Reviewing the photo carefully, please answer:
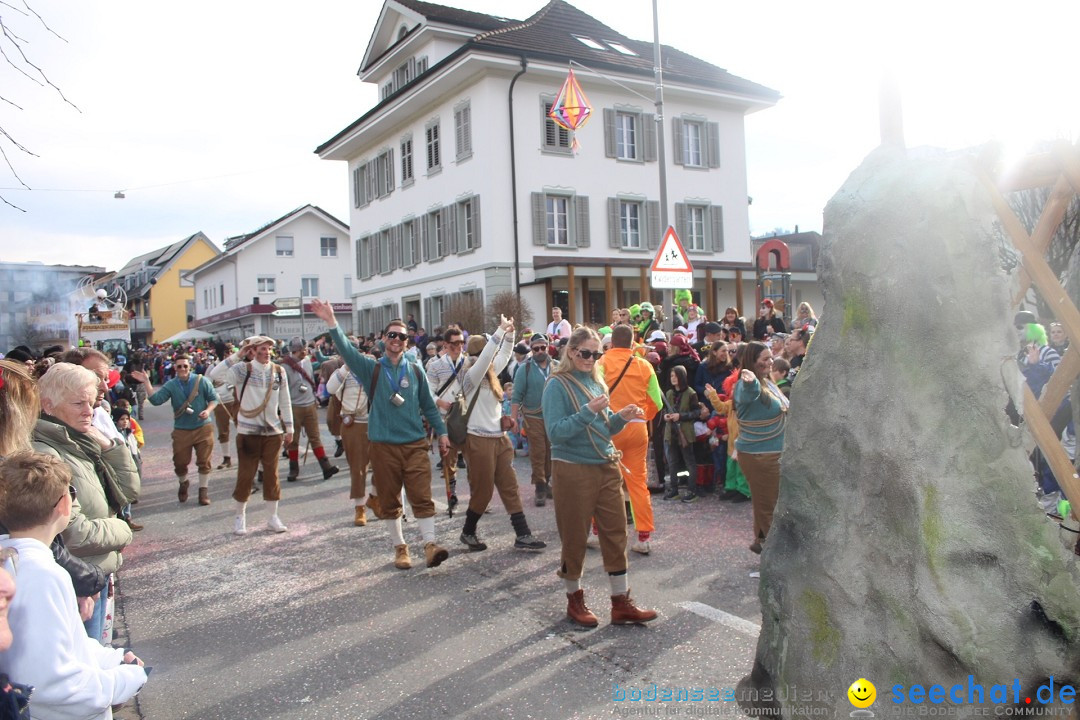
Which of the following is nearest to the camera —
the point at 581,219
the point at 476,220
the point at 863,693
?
the point at 863,693

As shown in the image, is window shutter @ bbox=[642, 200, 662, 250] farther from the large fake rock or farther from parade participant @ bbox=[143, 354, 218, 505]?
the large fake rock

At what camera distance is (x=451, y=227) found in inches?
1086

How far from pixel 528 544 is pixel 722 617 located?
2296 mm

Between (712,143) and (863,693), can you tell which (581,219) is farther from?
(863,693)

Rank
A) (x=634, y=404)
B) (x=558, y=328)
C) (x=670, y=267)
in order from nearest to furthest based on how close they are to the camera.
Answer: (x=634, y=404)
(x=670, y=267)
(x=558, y=328)

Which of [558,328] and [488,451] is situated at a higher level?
[558,328]

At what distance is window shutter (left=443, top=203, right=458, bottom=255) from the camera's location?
89.5 feet

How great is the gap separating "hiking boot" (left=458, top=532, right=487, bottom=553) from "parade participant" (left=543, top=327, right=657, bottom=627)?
1912 millimetres

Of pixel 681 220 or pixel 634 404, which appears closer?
pixel 634 404

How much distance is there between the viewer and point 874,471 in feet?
7.96

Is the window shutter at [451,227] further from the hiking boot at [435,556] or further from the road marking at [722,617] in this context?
the road marking at [722,617]

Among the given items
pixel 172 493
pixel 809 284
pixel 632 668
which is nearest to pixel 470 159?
pixel 809 284

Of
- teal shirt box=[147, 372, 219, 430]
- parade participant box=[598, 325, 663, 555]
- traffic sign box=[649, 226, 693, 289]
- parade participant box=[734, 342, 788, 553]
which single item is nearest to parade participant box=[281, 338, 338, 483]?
teal shirt box=[147, 372, 219, 430]

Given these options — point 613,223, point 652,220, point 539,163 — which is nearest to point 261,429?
point 539,163
